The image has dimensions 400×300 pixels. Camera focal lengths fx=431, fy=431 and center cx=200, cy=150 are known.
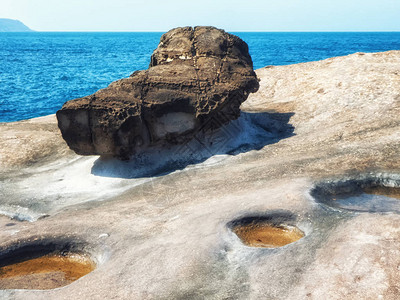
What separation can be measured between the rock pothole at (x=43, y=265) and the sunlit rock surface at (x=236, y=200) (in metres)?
0.26

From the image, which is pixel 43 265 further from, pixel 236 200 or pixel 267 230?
pixel 267 230

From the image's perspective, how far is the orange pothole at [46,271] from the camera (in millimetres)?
6906

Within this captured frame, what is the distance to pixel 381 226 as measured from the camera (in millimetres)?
6570

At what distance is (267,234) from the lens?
7.43 m

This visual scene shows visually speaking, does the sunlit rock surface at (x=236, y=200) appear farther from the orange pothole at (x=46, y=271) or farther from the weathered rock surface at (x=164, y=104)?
the weathered rock surface at (x=164, y=104)

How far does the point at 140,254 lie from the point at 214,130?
18.2ft

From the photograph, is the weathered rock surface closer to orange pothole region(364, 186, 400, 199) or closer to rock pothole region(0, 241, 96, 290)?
rock pothole region(0, 241, 96, 290)

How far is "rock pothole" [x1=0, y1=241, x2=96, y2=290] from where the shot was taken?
22.8ft

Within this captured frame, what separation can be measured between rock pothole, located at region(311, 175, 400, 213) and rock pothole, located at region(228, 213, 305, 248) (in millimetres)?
916

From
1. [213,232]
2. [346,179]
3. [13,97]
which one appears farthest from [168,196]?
[13,97]

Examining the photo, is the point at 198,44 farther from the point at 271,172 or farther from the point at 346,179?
the point at 346,179

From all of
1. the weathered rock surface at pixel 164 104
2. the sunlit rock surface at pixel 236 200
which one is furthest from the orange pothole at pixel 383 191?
the weathered rock surface at pixel 164 104

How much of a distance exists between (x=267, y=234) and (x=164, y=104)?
4838 millimetres

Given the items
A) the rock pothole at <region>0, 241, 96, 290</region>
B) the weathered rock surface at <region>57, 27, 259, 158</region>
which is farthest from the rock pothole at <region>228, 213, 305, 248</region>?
the weathered rock surface at <region>57, 27, 259, 158</region>
